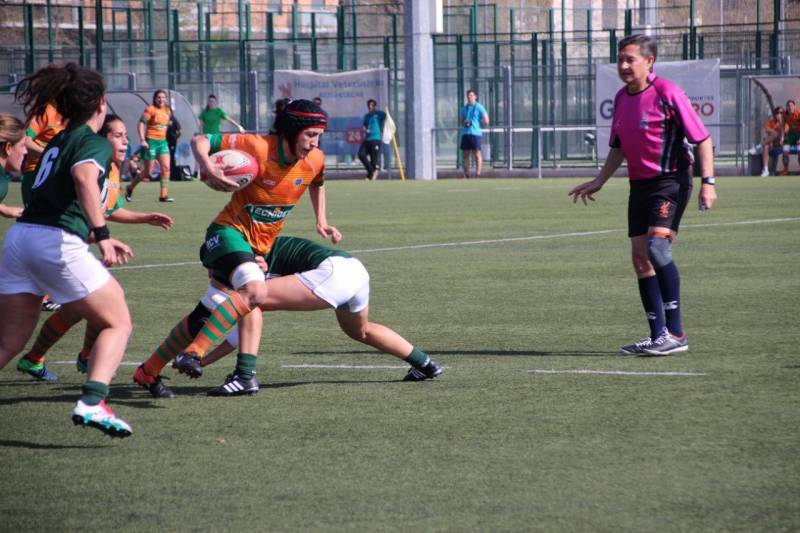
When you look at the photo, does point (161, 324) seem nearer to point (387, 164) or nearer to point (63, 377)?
point (63, 377)

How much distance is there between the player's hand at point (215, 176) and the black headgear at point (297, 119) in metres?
0.43

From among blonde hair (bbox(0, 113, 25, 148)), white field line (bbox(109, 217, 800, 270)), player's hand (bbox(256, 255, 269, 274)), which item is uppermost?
blonde hair (bbox(0, 113, 25, 148))

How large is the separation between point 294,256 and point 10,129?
165 centimetres

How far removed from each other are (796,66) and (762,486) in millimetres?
32214

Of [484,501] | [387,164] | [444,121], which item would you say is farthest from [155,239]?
[444,121]

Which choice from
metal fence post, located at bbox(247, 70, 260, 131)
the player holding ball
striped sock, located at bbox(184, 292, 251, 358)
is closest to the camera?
striped sock, located at bbox(184, 292, 251, 358)

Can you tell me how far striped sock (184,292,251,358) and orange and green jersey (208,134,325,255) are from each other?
523 mm

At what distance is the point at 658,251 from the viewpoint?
28.5 ft

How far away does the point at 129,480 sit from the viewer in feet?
17.9

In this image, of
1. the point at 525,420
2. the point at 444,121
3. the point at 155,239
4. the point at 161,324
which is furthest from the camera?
the point at 444,121

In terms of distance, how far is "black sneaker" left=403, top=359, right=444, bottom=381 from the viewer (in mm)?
7590

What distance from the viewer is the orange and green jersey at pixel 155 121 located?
1040 inches

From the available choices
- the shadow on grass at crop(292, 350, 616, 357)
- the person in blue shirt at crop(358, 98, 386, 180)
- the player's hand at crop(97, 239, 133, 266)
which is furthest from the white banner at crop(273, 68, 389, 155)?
the player's hand at crop(97, 239, 133, 266)

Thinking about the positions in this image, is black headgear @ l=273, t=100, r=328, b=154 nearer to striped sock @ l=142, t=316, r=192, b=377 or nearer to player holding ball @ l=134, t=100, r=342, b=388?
player holding ball @ l=134, t=100, r=342, b=388
